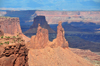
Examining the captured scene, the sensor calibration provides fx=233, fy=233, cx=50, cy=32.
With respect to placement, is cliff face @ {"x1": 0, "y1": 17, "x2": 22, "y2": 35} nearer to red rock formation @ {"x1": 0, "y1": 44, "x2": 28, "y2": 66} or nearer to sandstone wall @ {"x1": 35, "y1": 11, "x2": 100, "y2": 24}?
sandstone wall @ {"x1": 35, "y1": 11, "x2": 100, "y2": 24}

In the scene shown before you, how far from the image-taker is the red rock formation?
27.6ft

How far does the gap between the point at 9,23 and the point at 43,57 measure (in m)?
A: 54.1

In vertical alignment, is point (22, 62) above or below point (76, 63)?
above

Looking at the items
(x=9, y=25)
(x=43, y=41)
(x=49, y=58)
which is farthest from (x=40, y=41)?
(x=9, y=25)

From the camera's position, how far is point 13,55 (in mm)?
8773

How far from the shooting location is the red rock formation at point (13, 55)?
8422 mm

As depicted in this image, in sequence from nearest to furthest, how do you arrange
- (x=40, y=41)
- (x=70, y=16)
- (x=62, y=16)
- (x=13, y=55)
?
1. (x=13, y=55)
2. (x=40, y=41)
3. (x=62, y=16)
4. (x=70, y=16)

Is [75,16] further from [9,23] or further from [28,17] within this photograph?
[9,23]

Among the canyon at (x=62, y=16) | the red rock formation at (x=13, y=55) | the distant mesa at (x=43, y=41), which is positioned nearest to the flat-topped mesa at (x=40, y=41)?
the distant mesa at (x=43, y=41)

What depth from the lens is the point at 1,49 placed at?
8.47 metres

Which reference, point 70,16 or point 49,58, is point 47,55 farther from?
point 70,16

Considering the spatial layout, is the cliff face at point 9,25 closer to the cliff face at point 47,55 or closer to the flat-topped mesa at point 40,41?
the cliff face at point 47,55

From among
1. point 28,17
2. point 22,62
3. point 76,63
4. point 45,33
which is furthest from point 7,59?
point 28,17

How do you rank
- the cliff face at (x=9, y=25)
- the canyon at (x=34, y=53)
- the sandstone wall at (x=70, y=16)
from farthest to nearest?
the sandstone wall at (x=70, y=16) < the cliff face at (x=9, y=25) < the canyon at (x=34, y=53)
